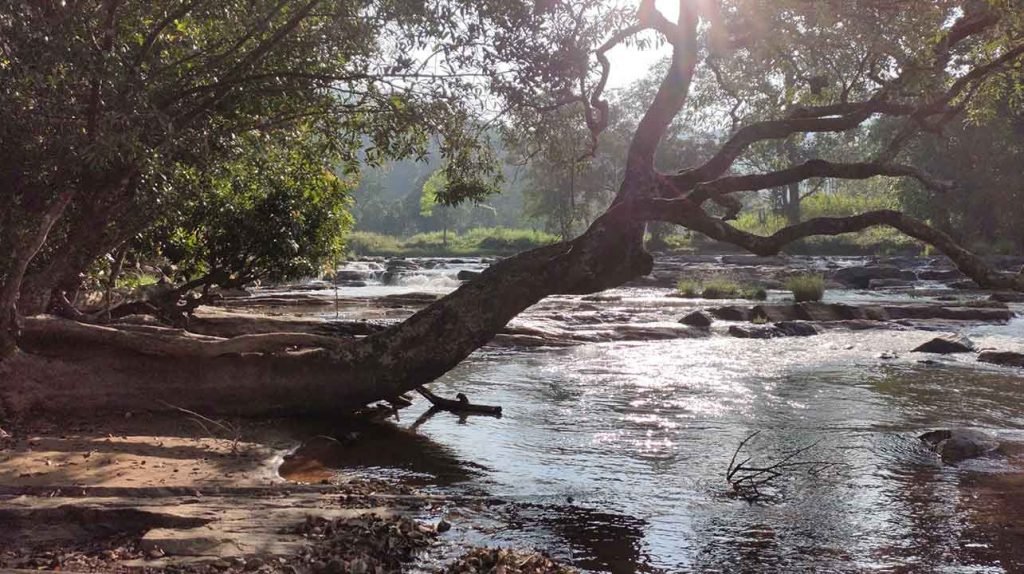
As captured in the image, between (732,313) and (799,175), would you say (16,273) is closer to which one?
(799,175)

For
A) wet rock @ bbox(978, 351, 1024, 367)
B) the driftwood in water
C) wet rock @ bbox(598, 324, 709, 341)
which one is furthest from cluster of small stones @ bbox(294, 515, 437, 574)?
wet rock @ bbox(978, 351, 1024, 367)

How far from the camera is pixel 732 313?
24.5m

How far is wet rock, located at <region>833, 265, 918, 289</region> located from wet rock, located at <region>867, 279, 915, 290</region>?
0.84ft

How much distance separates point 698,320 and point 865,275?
18.8m

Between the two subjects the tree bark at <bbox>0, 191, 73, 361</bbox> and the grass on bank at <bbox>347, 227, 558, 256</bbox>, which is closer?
the tree bark at <bbox>0, 191, 73, 361</bbox>

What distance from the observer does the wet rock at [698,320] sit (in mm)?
22688

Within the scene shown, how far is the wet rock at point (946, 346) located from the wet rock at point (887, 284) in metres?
17.3

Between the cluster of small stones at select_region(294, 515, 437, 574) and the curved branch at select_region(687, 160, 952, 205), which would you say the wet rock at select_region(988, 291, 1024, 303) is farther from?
the cluster of small stones at select_region(294, 515, 437, 574)

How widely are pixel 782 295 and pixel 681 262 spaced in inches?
729

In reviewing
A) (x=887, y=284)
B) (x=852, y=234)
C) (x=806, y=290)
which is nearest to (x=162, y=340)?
(x=806, y=290)

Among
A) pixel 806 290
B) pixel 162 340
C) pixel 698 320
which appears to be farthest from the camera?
pixel 806 290

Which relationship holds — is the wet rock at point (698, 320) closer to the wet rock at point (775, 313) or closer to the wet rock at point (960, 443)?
the wet rock at point (775, 313)

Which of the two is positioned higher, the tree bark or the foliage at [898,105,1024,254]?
the foliage at [898,105,1024,254]

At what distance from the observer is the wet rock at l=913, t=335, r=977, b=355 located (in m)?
18.8
